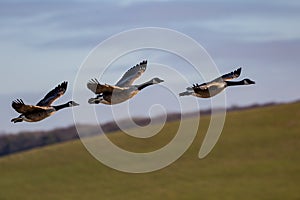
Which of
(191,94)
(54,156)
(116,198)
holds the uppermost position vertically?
(54,156)

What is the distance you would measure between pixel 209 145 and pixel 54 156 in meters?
19.5

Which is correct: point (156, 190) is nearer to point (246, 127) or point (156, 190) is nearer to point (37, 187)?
point (37, 187)

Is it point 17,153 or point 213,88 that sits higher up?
point 17,153


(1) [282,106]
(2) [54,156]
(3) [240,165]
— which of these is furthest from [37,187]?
(1) [282,106]

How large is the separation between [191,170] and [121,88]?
252 ft

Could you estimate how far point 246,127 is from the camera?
130 m

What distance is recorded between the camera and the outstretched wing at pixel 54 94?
41406mm

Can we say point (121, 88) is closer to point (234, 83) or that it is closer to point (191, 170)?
point (234, 83)

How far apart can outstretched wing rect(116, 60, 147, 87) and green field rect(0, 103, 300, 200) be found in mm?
62609

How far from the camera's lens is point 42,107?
4034 cm

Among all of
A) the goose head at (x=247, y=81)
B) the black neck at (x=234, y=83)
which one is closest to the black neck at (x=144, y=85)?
the black neck at (x=234, y=83)

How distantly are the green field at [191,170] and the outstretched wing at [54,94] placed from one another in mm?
62147

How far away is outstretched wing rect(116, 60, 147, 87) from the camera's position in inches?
1571

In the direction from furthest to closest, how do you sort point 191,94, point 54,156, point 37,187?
point 54,156 → point 37,187 → point 191,94
